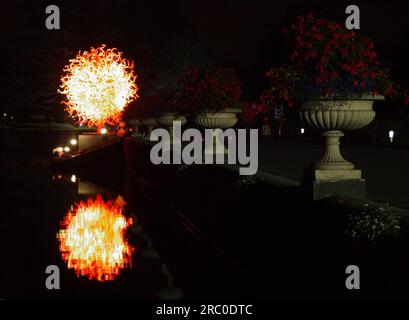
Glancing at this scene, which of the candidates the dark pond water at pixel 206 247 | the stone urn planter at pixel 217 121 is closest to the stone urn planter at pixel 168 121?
the dark pond water at pixel 206 247

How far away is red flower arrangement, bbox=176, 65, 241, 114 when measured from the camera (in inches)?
674

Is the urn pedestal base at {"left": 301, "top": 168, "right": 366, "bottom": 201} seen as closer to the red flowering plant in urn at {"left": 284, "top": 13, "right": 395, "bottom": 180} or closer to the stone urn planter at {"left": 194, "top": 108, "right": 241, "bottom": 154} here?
the red flowering plant in urn at {"left": 284, "top": 13, "right": 395, "bottom": 180}

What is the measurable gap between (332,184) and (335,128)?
0.87 metres

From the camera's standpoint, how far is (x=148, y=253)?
42.1 feet

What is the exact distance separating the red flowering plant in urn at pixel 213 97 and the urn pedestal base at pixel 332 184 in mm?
7998

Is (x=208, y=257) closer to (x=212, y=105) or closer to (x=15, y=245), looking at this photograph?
(x=15, y=245)

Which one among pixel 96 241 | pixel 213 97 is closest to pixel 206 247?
pixel 96 241

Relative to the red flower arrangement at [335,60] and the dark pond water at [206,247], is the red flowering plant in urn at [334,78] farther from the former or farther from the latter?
the dark pond water at [206,247]

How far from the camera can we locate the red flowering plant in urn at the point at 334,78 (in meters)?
8.87

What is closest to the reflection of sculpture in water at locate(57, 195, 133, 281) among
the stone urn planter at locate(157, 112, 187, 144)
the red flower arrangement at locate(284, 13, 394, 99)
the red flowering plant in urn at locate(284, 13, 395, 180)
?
the red flowering plant in urn at locate(284, 13, 395, 180)

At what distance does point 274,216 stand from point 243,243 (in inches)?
69.5

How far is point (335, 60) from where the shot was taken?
8.95 metres

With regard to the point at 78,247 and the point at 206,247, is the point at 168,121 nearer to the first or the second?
the point at 78,247

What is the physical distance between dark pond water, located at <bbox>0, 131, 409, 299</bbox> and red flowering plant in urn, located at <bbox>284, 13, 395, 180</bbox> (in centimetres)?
109
